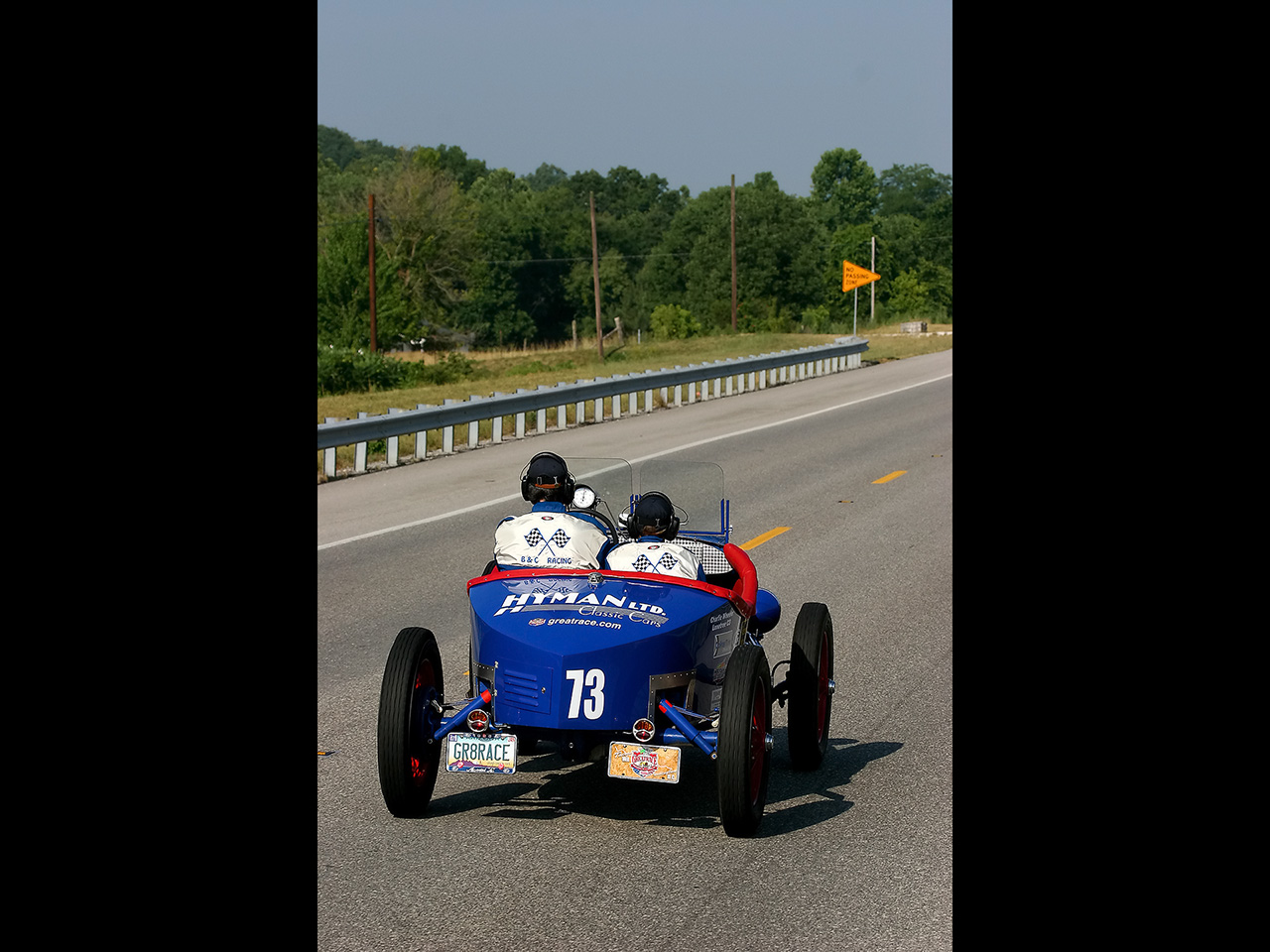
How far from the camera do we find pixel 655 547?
271 inches

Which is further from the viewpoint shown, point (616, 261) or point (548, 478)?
point (616, 261)

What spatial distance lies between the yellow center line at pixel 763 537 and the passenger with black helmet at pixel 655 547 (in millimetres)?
6961

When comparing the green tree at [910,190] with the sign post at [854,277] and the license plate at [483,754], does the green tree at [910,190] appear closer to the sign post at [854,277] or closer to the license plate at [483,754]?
the sign post at [854,277]

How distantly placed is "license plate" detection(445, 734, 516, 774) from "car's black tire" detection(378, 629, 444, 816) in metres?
0.25

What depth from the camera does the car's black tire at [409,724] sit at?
6.18m

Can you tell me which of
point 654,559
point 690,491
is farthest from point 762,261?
point 654,559

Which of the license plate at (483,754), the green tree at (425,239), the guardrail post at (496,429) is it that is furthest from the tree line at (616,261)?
the license plate at (483,754)

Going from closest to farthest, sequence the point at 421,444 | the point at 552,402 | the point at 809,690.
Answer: the point at 809,690
the point at 421,444
the point at 552,402

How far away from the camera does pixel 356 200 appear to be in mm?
103562

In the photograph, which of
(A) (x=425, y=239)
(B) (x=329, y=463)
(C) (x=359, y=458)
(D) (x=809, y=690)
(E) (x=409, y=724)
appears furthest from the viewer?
(A) (x=425, y=239)

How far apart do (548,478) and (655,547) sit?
879 millimetres

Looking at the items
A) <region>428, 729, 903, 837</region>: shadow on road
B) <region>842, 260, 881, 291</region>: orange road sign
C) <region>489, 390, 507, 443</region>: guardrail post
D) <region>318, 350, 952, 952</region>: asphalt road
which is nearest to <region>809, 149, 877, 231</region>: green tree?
<region>842, 260, 881, 291</region>: orange road sign

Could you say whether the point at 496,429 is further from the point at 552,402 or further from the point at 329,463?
the point at 329,463
